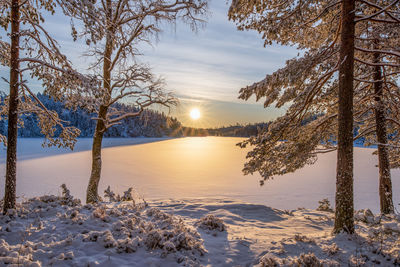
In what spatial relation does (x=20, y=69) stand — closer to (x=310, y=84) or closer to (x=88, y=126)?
(x=310, y=84)

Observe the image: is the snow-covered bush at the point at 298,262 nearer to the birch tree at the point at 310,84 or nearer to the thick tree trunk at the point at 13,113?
the birch tree at the point at 310,84

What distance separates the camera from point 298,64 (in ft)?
21.3

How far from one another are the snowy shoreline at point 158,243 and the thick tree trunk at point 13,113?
20.1 inches

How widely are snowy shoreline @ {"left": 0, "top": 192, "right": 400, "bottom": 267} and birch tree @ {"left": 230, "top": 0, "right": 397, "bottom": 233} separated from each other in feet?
3.87

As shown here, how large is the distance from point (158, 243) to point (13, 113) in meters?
4.58

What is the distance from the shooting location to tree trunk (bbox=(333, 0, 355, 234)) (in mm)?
5734

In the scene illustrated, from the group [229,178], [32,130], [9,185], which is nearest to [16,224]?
[9,185]

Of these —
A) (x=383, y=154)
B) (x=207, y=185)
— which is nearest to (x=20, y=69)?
(x=383, y=154)

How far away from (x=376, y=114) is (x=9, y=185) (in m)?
11.5

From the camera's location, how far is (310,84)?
6.78 meters

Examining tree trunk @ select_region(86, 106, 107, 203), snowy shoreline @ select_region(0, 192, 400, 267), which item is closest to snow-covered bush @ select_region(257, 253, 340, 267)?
snowy shoreline @ select_region(0, 192, 400, 267)

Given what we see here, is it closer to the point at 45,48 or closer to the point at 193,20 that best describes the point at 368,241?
the point at 45,48

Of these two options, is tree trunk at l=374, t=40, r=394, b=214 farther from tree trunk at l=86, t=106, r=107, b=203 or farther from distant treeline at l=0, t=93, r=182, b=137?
distant treeline at l=0, t=93, r=182, b=137

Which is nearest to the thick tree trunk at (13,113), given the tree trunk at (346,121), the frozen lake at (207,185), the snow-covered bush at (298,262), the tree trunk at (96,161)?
the tree trunk at (96,161)
